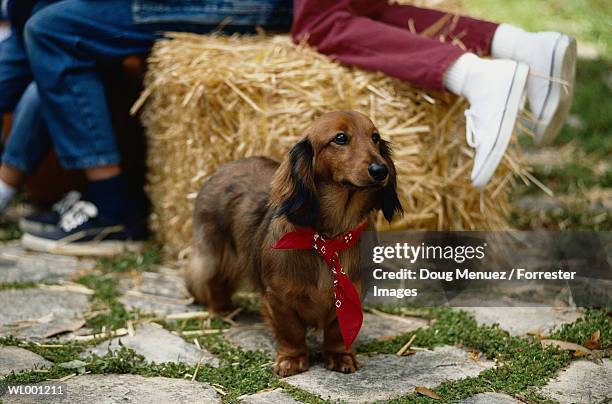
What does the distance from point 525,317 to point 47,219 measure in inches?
98.0

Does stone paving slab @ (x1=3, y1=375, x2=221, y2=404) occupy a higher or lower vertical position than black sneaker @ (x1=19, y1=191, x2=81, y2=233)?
higher

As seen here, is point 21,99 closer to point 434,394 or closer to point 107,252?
point 107,252

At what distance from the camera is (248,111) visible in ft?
10.7

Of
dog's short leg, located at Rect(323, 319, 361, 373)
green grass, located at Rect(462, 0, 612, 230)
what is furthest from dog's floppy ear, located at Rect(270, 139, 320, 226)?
green grass, located at Rect(462, 0, 612, 230)

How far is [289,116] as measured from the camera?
3.19 m

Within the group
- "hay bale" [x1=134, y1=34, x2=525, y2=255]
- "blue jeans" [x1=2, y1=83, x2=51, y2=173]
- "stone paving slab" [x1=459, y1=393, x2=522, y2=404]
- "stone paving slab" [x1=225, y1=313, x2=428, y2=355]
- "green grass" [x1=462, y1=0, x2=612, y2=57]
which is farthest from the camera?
"green grass" [x1=462, y1=0, x2=612, y2=57]

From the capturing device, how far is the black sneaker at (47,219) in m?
4.02

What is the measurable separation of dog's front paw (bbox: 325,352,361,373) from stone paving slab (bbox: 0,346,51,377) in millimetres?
909

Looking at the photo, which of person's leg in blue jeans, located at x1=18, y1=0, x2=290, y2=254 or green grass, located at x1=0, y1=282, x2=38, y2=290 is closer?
green grass, located at x1=0, y1=282, x2=38, y2=290

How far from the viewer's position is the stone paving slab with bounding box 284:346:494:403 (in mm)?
2342

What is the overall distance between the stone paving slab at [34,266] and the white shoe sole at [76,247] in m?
0.03

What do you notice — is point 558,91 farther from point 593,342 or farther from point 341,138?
point 341,138

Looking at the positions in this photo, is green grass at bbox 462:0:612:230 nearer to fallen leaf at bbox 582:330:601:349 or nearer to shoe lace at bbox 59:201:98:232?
fallen leaf at bbox 582:330:601:349

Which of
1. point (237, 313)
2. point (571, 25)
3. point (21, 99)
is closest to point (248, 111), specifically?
point (237, 313)
